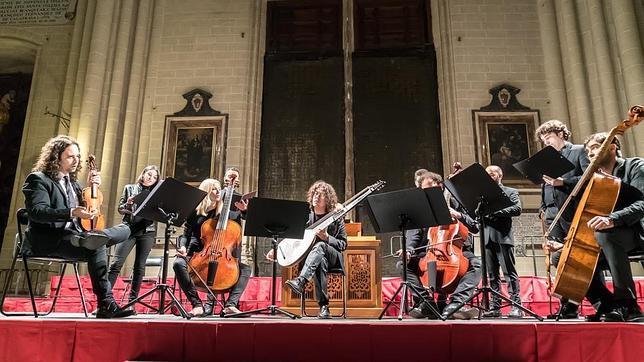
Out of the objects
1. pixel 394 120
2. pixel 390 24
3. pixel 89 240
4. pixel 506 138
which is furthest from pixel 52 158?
pixel 390 24

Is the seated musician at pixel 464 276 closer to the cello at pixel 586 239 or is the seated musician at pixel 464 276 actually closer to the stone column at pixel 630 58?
the cello at pixel 586 239

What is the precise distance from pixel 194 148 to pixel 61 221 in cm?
596

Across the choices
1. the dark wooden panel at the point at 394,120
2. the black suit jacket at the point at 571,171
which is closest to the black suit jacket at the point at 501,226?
the black suit jacket at the point at 571,171

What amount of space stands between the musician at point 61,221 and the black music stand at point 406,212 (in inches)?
86.8

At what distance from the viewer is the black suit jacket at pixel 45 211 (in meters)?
3.68

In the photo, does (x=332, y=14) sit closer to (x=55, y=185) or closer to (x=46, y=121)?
(x=46, y=121)

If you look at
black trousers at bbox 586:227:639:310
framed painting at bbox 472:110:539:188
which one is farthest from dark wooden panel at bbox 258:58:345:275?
black trousers at bbox 586:227:639:310

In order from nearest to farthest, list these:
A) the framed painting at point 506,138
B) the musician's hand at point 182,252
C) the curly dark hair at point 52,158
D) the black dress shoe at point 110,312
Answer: the black dress shoe at point 110,312
the curly dark hair at point 52,158
the musician's hand at point 182,252
the framed painting at point 506,138

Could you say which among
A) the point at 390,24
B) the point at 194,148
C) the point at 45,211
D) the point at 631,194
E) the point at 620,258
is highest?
the point at 390,24

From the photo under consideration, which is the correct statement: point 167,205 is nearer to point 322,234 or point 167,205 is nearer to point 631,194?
point 322,234

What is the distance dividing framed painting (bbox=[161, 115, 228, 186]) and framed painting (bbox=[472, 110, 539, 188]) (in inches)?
192

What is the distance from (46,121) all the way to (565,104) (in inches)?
413

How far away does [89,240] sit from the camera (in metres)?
3.74

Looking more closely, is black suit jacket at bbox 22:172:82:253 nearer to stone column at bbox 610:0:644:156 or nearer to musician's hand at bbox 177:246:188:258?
musician's hand at bbox 177:246:188:258
